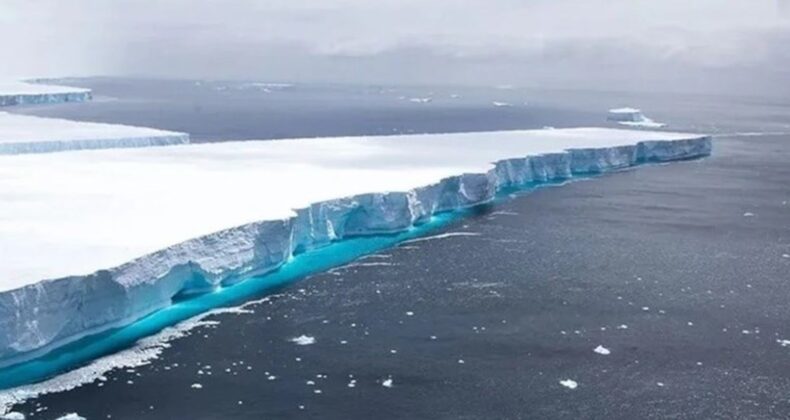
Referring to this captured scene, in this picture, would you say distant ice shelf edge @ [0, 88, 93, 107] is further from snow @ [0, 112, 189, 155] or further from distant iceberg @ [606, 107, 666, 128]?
distant iceberg @ [606, 107, 666, 128]

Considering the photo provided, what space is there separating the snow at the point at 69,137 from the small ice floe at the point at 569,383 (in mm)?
15964

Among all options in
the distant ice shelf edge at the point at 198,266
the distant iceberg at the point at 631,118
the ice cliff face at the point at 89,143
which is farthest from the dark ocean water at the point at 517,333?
the distant iceberg at the point at 631,118

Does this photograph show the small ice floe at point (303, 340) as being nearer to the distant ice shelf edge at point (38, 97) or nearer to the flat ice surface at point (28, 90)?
the distant ice shelf edge at point (38, 97)

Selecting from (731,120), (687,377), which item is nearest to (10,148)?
(687,377)

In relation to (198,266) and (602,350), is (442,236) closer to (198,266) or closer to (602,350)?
(198,266)

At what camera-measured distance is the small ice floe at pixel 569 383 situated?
895 cm

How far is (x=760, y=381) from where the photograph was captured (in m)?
9.14

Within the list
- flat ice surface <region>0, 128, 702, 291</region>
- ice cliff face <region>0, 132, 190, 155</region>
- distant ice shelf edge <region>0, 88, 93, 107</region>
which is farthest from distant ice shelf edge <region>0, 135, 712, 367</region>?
distant ice shelf edge <region>0, 88, 93, 107</region>

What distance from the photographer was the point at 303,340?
10.1 m

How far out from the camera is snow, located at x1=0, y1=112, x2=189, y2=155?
70.4 feet

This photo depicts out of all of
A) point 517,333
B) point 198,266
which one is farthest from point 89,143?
point 517,333

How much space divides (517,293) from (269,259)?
3.39 m

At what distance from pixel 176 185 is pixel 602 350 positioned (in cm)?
846

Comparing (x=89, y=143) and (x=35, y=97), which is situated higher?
(x=35, y=97)
